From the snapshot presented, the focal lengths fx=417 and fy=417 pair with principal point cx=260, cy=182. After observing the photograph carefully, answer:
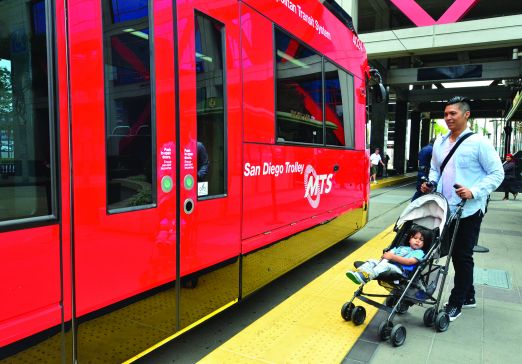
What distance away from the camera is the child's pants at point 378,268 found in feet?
10.6

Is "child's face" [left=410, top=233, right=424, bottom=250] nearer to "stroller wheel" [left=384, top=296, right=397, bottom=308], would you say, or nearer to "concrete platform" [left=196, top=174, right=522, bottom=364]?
"stroller wheel" [left=384, top=296, right=397, bottom=308]

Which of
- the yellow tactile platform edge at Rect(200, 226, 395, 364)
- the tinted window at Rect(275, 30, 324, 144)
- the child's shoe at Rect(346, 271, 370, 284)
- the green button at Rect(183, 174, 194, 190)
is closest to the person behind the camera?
the green button at Rect(183, 174, 194, 190)

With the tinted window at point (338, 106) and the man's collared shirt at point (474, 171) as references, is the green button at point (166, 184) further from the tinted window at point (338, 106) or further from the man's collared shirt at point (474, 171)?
the tinted window at point (338, 106)

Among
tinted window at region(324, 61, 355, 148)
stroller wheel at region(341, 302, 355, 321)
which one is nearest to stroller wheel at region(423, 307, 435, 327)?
stroller wheel at region(341, 302, 355, 321)

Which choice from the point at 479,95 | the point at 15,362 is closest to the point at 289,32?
the point at 15,362

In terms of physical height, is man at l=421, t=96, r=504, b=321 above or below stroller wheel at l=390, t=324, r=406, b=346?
above

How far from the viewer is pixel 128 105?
233 centimetres

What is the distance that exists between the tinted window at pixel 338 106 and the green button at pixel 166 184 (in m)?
2.73

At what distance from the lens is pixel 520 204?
1297 cm

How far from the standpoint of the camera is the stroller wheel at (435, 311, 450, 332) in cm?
345

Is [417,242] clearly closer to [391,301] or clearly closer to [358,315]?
[391,301]

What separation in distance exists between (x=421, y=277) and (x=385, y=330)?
1.88 feet

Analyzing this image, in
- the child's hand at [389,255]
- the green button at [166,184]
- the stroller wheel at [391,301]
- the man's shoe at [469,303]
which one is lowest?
the man's shoe at [469,303]

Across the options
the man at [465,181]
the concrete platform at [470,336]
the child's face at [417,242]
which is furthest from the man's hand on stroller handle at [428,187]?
the concrete platform at [470,336]
